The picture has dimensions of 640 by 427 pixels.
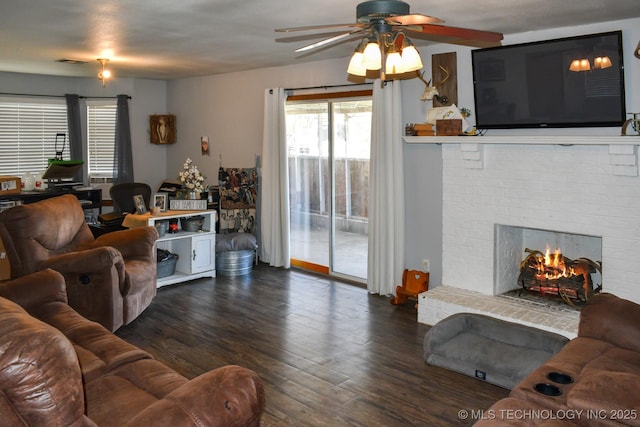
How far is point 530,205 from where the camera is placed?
4.73 meters

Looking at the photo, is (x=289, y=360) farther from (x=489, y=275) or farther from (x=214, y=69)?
(x=214, y=69)

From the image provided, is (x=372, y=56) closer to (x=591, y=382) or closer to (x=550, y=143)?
(x=591, y=382)

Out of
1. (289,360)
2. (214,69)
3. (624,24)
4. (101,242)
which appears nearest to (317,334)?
(289,360)

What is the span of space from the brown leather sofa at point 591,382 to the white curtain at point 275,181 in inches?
167

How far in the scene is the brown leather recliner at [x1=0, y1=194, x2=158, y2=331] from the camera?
453 centimetres

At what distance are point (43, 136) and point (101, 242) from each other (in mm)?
3850

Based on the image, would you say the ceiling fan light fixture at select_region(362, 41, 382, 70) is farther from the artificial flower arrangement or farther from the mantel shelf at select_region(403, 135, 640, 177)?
the artificial flower arrangement

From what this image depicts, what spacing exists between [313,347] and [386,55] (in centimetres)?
240

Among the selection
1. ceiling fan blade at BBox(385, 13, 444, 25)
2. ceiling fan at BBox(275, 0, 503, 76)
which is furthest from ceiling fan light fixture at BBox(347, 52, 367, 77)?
ceiling fan blade at BBox(385, 13, 444, 25)

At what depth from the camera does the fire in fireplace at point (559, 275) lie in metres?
4.67

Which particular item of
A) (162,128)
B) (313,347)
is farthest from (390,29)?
(162,128)

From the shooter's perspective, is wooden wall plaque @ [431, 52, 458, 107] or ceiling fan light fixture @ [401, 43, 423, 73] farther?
wooden wall plaque @ [431, 52, 458, 107]

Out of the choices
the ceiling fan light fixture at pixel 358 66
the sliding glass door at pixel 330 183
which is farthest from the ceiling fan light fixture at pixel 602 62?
the sliding glass door at pixel 330 183

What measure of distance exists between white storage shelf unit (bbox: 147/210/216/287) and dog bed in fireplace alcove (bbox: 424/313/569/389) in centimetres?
304
